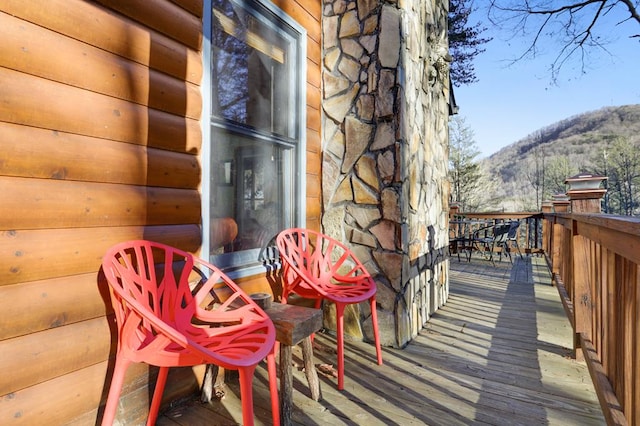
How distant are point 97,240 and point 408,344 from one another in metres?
2.18

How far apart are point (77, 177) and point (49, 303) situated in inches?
18.8

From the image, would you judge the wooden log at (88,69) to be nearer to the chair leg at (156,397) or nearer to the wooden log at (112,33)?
the wooden log at (112,33)

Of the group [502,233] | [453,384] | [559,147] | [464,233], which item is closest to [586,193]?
[502,233]

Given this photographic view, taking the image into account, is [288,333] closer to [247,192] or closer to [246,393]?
[246,393]

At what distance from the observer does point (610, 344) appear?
154cm

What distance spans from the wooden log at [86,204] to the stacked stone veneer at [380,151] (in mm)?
1378

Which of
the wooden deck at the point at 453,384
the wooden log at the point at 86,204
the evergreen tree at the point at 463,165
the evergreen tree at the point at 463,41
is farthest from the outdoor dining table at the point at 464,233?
the evergreen tree at the point at 463,165

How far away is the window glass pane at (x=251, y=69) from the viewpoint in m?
2.02

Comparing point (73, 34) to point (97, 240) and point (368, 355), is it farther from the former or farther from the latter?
point (368, 355)

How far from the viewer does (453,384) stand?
1.97 m

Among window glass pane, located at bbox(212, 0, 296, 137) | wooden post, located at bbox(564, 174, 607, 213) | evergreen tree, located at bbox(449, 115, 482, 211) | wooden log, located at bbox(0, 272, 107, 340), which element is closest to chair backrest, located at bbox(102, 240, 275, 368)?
wooden log, located at bbox(0, 272, 107, 340)

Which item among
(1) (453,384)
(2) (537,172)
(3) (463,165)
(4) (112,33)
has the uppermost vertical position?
(2) (537,172)

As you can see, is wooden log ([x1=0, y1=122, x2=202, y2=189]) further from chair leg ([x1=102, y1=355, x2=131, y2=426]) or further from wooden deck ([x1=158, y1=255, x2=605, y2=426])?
wooden deck ([x1=158, y1=255, x2=605, y2=426])

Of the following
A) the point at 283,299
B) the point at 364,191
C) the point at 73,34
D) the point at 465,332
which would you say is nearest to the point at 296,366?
the point at 283,299
